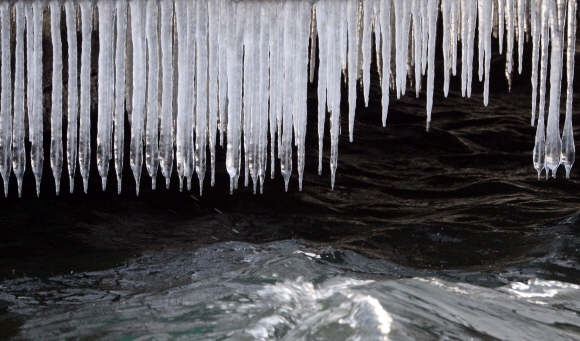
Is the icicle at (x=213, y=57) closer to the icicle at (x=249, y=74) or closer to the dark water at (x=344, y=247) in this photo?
the icicle at (x=249, y=74)

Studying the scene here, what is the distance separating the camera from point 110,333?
374 centimetres

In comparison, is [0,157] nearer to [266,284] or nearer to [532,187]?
[266,284]

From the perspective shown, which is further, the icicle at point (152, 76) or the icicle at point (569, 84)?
the icicle at point (152, 76)

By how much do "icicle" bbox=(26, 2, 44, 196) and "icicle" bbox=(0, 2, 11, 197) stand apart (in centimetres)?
13

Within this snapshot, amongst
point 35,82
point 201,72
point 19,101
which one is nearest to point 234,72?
point 201,72

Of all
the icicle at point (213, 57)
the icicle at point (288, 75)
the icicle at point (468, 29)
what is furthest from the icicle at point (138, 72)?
the icicle at point (468, 29)

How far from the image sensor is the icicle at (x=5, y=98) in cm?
464

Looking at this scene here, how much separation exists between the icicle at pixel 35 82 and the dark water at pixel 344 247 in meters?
0.93

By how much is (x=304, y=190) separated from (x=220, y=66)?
292cm

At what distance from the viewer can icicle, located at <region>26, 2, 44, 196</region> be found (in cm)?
465

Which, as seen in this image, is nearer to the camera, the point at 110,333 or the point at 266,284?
the point at 110,333

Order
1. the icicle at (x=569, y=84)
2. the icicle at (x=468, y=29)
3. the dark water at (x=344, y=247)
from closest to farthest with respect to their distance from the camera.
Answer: the dark water at (x=344, y=247), the icicle at (x=569, y=84), the icicle at (x=468, y=29)

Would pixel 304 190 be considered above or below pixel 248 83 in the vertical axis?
below

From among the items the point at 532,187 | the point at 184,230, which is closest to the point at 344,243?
the point at 184,230
